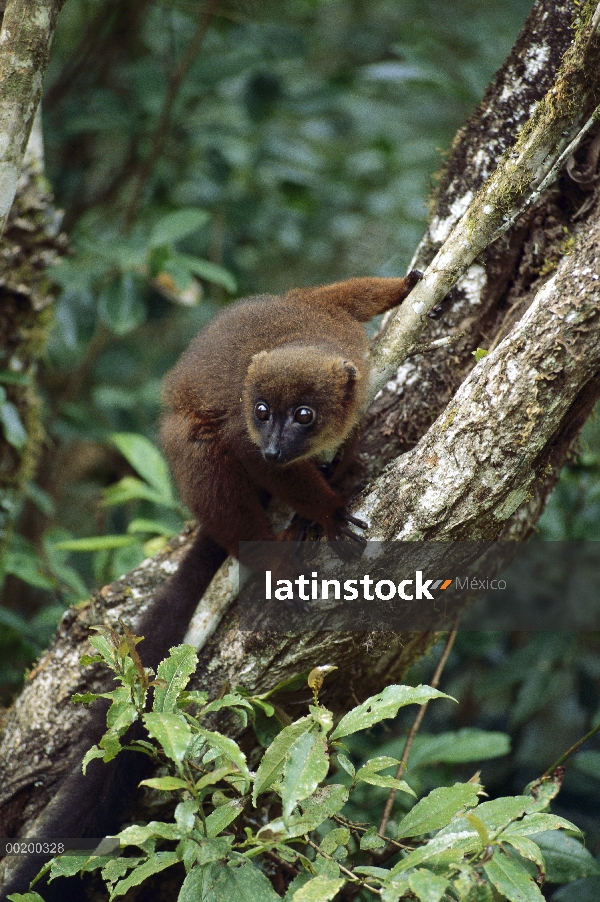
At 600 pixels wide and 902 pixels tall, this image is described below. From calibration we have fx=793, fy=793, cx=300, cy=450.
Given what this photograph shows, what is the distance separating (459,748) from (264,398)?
6.39 feet

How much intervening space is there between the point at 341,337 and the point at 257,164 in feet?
10.7

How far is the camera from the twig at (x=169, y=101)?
226 inches

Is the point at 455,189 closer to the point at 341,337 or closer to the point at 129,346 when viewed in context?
the point at 341,337

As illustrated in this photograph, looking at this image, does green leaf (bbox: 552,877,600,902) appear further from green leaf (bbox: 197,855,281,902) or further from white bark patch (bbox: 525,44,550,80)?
white bark patch (bbox: 525,44,550,80)

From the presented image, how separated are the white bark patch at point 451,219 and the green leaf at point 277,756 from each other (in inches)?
88.2

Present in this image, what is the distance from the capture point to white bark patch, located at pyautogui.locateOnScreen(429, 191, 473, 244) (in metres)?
3.54

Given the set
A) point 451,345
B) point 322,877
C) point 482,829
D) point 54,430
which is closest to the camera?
point 482,829

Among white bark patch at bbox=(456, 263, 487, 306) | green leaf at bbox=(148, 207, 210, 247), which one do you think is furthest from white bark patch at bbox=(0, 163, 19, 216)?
green leaf at bbox=(148, 207, 210, 247)

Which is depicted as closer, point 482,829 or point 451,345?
point 482,829

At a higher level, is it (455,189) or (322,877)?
(455,189)

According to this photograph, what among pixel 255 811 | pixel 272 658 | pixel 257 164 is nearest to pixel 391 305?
pixel 272 658

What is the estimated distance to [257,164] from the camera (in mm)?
6422

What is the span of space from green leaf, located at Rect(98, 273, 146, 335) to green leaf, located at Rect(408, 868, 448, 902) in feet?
12.5

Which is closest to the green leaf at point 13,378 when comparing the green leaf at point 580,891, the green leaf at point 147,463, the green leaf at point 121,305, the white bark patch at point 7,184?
the green leaf at point 147,463
